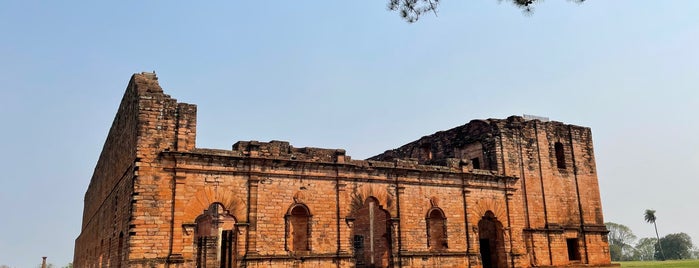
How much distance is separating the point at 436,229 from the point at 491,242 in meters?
3.98

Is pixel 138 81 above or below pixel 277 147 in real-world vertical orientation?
above

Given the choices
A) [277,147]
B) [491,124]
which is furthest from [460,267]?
[277,147]

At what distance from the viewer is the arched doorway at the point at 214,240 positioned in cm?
2156

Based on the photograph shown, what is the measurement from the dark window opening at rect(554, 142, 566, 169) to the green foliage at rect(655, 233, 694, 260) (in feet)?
265

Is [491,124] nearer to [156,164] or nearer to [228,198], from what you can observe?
[228,198]

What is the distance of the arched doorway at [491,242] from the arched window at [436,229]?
8.36 ft

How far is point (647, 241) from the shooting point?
402 feet

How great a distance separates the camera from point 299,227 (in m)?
18.6

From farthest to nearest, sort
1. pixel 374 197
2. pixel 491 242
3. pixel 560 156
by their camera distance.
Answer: pixel 560 156
pixel 491 242
pixel 374 197

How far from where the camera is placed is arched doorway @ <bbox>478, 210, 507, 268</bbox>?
23.0 m

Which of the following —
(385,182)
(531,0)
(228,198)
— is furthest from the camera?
(385,182)

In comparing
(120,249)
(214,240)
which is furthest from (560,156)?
(120,249)

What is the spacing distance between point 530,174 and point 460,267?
622 cm

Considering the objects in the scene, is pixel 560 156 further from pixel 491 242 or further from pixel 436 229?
pixel 436 229
